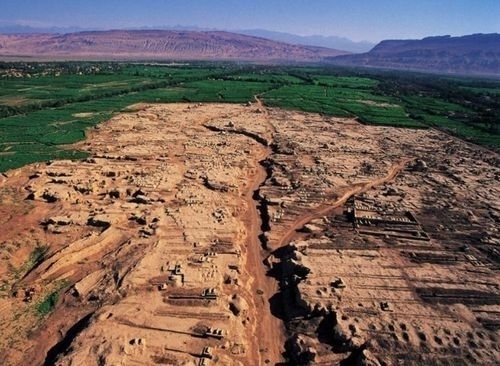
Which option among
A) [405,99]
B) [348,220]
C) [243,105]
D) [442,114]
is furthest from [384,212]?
[405,99]

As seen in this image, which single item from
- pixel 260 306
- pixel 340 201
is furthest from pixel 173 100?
pixel 260 306

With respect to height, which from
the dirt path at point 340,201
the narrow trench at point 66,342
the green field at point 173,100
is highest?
the narrow trench at point 66,342

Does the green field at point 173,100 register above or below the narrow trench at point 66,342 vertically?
below

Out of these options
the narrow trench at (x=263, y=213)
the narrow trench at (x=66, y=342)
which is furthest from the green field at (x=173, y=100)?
the narrow trench at (x=66, y=342)

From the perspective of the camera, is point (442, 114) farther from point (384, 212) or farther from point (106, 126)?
point (106, 126)

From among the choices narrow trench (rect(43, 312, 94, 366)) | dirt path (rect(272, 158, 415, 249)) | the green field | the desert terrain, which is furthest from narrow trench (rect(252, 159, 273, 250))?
the green field

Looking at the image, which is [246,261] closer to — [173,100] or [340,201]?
[340,201]

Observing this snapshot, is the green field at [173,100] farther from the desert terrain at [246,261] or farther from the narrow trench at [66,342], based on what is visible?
the narrow trench at [66,342]
